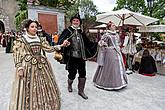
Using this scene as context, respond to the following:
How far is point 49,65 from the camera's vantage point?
3328 millimetres

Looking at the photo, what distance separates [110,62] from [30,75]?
234 cm

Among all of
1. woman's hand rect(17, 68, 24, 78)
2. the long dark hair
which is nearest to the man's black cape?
woman's hand rect(17, 68, 24, 78)

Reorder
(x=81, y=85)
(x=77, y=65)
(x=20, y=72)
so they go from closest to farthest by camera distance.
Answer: (x=20, y=72) < (x=77, y=65) < (x=81, y=85)

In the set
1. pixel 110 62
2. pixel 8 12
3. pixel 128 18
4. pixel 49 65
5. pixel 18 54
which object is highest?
pixel 8 12

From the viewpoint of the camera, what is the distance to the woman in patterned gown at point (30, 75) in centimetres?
308

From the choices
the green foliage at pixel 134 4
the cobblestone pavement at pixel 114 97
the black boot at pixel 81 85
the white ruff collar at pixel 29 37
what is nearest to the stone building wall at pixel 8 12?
the green foliage at pixel 134 4

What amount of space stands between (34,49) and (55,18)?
13055 mm

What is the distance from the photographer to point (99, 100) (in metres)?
4.43

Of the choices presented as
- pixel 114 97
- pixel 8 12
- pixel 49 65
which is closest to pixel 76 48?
pixel 49 65

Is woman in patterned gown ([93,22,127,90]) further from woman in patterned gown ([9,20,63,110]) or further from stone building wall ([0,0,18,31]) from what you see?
stone building wall ([0,0,18,31])

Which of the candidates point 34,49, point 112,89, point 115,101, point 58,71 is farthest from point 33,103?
point 58,71

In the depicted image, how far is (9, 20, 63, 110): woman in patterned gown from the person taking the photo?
10.1 feet

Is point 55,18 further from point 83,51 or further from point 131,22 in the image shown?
point 83,51

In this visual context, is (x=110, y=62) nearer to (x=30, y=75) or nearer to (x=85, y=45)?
(x=85, y=45)
